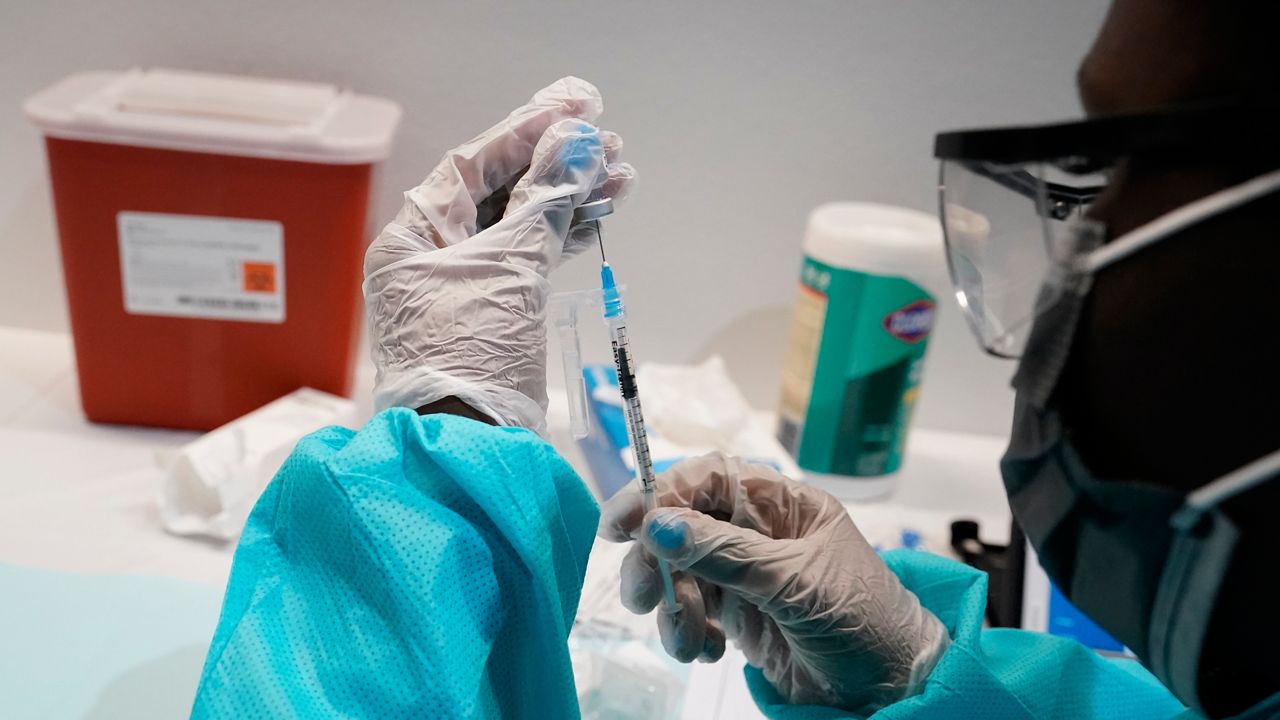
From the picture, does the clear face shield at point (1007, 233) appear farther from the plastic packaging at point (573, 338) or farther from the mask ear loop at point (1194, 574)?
the plastic packaging at point (573, 338)

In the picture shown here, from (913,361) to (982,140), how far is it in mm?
756

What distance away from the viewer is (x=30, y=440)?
4.05ft

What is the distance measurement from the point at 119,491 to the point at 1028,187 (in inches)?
40.4

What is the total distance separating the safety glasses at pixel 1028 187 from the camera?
0.49m

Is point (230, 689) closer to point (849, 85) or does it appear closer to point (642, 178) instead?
point (642, 178)

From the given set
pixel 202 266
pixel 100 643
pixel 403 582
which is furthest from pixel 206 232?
pixel 403 582

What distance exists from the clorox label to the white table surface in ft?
0.78

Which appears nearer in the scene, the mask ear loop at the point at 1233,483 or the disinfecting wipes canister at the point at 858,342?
the mask ear loop at the point at 1233,483

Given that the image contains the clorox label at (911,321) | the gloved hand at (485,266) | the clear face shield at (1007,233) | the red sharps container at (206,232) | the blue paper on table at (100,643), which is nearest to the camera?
the clear face shield at (1007,233)

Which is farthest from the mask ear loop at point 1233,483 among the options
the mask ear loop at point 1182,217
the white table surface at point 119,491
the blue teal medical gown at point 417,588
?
the white table surface at point 119,491

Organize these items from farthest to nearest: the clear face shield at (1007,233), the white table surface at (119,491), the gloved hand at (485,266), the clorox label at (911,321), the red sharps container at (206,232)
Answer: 1. the clorox label at (911,321)
2. the red sharps container at (206,232)
3. the white table surface at (119,491)
4. the gloved hand at (485,266)
5. the clear face shield at (1007,233)

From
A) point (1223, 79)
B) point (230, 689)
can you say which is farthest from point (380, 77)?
point (1223, 79)

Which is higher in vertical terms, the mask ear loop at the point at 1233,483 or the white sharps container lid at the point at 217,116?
the mask ear loop at the point at 1233,483

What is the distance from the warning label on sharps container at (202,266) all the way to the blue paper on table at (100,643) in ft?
1.20
